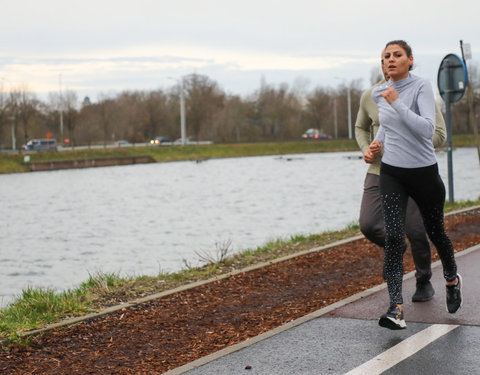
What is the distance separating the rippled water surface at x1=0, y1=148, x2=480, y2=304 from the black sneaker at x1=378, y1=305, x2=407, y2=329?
287 inches

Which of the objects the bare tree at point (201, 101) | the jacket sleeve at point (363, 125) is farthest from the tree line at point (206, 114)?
the jacket sleeve at point (363, 125)

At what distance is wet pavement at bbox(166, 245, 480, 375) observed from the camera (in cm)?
429

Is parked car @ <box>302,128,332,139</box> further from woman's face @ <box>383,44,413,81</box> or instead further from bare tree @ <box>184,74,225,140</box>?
woman's face @ <box>383,44,413,81</box>

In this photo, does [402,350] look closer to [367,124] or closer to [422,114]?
[422,114]

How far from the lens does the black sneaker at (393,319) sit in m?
4.94

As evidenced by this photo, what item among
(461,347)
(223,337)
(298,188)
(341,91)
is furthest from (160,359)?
(341,91)

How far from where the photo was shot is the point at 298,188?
3528cm

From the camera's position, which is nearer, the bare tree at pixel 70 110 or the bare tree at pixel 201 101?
the bare tree at pixel 70 110

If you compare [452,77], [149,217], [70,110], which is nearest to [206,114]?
[70,110]

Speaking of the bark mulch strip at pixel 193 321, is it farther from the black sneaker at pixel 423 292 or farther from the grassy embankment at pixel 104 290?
the black sneaker at pixel 423 292

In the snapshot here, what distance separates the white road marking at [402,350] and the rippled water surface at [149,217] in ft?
24.6

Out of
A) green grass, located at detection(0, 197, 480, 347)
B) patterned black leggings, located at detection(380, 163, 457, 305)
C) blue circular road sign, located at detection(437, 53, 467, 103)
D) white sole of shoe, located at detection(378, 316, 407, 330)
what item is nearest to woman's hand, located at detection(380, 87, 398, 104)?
patterned black leggings, located at detection(380, 163, 457, 305)

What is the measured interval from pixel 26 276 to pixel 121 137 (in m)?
86.7

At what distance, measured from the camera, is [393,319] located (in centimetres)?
493
